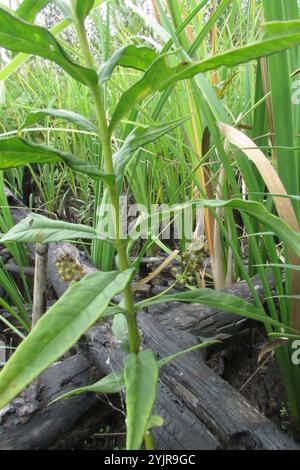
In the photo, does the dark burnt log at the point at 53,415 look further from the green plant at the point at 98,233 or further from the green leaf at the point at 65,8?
the green leaf at the point at 65,8

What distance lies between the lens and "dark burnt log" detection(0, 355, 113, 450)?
24.4 inches

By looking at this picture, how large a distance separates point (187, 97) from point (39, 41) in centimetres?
66

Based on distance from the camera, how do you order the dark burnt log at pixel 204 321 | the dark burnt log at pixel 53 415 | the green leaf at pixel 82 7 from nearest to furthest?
the green leaf at pixel 82 7 < the dark burnt log at pixel 53 415 < the dark burnt log at pixel 204 321

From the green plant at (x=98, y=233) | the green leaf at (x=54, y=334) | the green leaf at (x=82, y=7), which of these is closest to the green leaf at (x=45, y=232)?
the green plant at (x=98, y=233)

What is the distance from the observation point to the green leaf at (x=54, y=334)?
0.99 ft

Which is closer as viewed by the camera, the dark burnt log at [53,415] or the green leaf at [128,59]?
the green leaf at [128,59]

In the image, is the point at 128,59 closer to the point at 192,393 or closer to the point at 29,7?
the point at 29,7

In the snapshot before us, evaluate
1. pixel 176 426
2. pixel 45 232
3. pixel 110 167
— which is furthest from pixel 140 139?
pixel 176 426

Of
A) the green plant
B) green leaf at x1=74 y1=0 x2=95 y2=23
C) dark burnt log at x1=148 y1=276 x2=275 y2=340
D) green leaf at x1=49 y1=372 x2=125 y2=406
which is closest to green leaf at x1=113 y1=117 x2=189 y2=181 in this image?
the green plant

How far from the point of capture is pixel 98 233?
50cm

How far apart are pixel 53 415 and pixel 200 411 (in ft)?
0.83

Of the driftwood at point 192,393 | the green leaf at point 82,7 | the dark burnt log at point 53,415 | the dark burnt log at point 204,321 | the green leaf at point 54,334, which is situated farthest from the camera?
the dark burnt log at point 204,321

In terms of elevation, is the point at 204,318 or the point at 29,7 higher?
the point at 29,7

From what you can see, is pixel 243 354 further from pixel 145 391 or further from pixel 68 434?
pixel 145 391
